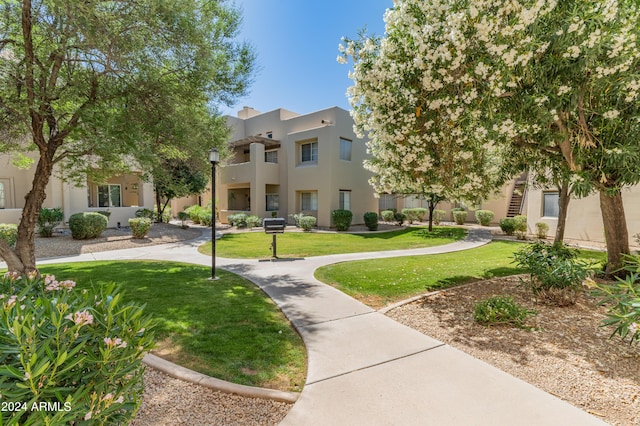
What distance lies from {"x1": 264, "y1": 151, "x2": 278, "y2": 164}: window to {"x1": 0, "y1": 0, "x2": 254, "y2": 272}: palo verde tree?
52.1ft

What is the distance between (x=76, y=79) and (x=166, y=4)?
2425 mm

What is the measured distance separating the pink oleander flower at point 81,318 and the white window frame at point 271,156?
71.6 feet

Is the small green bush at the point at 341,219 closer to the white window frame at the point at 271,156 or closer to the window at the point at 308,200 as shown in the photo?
the window at the point at 308,200

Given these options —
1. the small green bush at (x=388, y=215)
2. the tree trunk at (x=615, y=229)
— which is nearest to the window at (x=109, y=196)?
the small green bush at (x=388, y=215)

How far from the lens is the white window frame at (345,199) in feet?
66.3

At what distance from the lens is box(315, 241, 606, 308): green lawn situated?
20.2ft

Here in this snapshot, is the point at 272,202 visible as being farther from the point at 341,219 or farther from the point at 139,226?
the point at 139,226

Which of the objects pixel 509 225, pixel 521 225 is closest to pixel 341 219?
pixel 509 225

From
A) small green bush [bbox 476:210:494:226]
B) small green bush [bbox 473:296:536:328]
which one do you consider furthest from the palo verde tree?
small green bush [bbox 476:210:494:226]

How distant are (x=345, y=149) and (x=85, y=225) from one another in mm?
15149

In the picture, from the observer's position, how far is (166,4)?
511 cm

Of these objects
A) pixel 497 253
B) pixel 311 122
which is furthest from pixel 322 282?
pixel 311 122

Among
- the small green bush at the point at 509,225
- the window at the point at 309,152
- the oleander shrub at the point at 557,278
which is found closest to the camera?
the oleander shrub at the point at 557,278

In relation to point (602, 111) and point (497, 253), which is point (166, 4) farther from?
point (497, 253)
